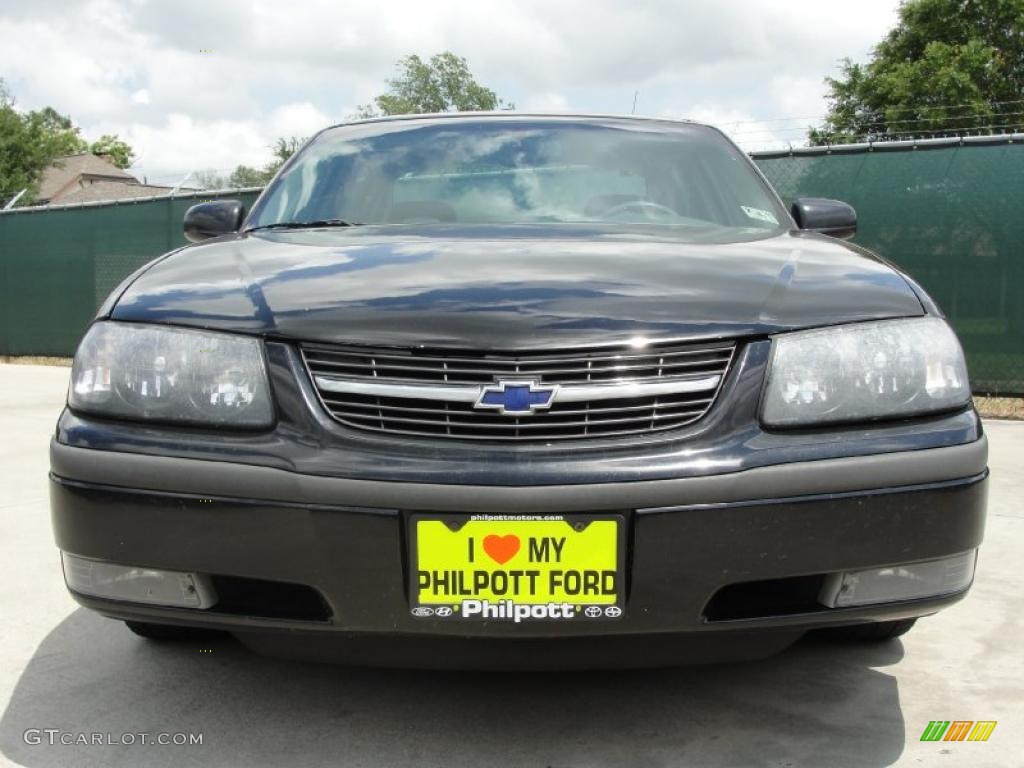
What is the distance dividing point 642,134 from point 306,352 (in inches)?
71.3

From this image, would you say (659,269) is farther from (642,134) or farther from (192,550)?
(642,134)

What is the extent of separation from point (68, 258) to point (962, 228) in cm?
1012

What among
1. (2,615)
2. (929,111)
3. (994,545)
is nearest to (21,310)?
(2,615)

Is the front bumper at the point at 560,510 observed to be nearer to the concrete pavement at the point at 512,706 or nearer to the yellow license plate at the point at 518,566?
the yellow license plate at the point at 518,566

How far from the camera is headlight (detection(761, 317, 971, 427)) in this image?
6.77 ft

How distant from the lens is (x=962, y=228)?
24.8ft

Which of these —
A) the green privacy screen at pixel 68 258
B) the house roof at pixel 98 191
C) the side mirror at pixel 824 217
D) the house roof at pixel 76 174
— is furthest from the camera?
the house roof at pixel 76 174

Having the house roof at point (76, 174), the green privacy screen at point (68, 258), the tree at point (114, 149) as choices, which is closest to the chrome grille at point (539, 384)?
the green privacy screen at point (68, 258)

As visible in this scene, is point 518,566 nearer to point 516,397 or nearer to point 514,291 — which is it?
point 516,397

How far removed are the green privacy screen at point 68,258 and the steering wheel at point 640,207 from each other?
29.1 feet

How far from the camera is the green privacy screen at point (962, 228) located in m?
7.43

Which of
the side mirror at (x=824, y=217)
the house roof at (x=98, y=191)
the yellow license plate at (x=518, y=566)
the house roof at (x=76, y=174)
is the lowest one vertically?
the house roof at (x=98, y=191)

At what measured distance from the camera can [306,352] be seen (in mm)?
2100

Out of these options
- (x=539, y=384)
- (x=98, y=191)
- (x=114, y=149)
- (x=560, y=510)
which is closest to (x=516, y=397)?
(x=539, y=384)
